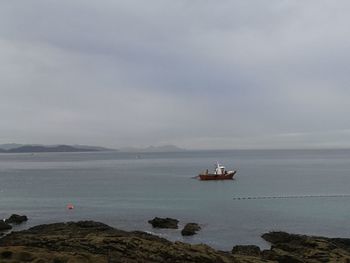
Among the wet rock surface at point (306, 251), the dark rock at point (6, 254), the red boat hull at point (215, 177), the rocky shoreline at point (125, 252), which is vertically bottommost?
the wet rock surface at point (306, 251)

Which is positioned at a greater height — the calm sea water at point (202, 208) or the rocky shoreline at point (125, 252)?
the rocky shoreline at point (125, 252)

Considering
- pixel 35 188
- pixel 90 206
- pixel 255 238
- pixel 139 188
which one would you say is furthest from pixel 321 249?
pixel 35 188

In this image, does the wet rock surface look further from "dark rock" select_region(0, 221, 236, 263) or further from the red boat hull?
the red boat hull

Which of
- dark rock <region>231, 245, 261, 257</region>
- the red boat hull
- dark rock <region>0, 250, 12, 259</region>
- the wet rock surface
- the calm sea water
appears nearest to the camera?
dark rock <region>0, 250, 12, 259</region>

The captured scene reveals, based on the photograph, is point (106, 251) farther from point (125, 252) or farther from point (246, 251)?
point (246, 251)

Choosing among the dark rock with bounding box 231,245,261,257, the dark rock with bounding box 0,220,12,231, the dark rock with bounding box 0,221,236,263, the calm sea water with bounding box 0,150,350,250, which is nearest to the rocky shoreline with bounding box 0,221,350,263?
the dark rock with bounding box 0,221,236,263

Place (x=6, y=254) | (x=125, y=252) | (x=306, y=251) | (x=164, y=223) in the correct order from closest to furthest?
(x=6, y=254) → (x=125, y=252) → (x=306, y=251) → (x=164, y=223)

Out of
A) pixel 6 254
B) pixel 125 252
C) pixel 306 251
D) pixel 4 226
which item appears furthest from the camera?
pixel 4 226

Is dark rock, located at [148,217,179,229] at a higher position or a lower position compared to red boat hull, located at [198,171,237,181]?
lower

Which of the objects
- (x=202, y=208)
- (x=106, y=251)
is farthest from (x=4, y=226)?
(x=202, y=208)

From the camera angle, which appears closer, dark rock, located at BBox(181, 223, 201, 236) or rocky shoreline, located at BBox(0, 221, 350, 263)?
rocky shoreline, located at BBox(0, 221, 350, 263)

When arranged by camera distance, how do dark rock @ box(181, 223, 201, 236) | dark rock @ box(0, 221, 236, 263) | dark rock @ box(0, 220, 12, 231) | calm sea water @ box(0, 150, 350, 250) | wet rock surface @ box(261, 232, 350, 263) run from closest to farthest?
dark rock @ box(0, 221, 236, 263), wet rock surface @ box(261, 232, 350, 263), dark rock @ box(181, 223, 201, 236), dark rock @ box(0, 220, 12, 231), calm sea water @ box(0, 150, 350, 250)

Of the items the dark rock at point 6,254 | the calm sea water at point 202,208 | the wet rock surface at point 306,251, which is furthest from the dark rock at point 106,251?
the calm sea water at point 202,208

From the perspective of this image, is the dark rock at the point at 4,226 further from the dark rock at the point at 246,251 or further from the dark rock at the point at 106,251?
the dark rock at the point at 246,251
